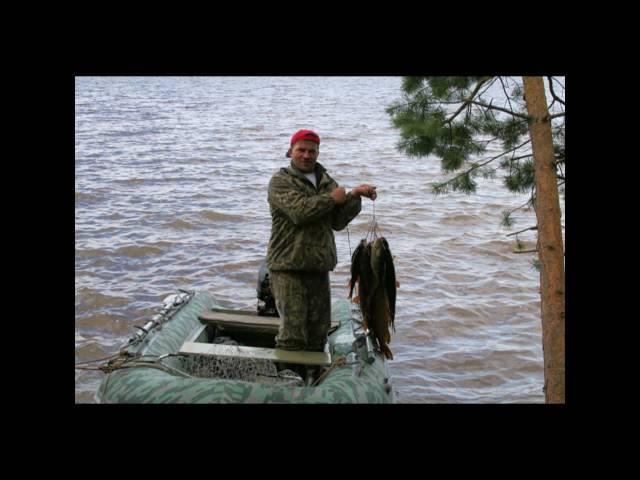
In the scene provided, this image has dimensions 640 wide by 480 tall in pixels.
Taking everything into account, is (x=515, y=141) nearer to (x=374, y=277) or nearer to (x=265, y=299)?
(x=374, y=277)

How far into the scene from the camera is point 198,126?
23.0 meters

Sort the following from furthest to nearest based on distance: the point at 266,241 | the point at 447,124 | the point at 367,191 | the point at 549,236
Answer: the point at 266,241, the point at 447,124, the point at 367,191, the point at 549,236

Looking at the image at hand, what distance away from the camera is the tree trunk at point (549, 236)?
416 cm

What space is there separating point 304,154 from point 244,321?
6.54ft

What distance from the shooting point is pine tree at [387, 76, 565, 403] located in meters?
4.18

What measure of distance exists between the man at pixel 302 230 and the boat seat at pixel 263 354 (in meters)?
0.10

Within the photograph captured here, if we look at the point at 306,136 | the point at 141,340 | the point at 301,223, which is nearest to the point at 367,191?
the point at 301,223

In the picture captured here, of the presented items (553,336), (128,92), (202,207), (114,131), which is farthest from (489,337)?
(128,92)

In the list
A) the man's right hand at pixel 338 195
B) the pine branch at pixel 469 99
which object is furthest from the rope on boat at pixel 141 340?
the pine branch at pixel 469 99

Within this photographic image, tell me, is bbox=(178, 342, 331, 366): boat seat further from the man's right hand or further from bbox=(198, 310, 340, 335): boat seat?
the man's right hand

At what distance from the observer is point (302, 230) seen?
15.5 feet

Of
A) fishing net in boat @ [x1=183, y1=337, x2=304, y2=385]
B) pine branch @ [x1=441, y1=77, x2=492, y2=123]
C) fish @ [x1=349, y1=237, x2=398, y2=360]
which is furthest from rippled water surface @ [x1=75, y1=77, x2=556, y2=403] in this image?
fishing net in boat @ [x1=183, y1=337, x2=304, y2=385]
